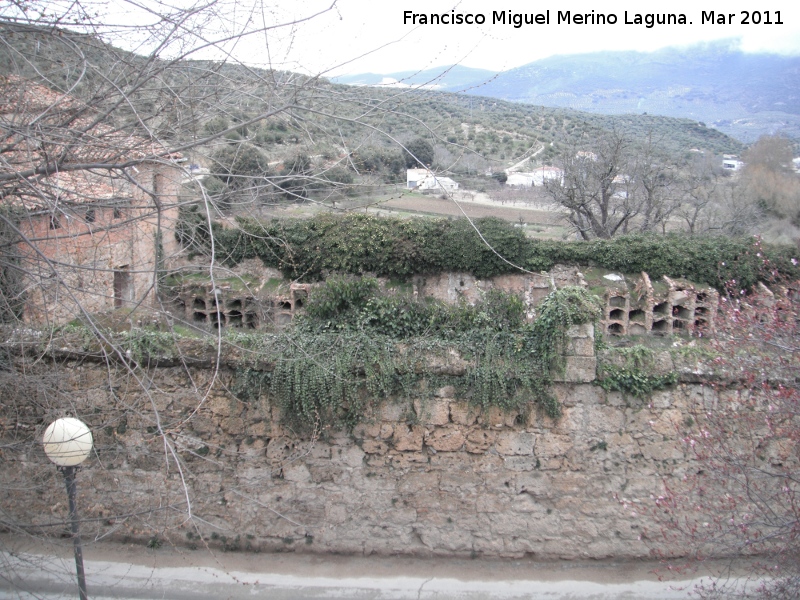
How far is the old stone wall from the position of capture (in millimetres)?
5777

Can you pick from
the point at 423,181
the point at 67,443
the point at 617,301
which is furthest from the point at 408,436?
the point at 617,301

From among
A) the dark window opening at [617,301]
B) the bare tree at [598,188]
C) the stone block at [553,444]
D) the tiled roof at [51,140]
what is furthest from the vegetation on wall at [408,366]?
the bare tree at [598,188]

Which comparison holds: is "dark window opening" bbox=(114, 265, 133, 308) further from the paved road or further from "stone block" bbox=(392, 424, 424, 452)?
"stone block" bbox=(392, 424, 424, 452)

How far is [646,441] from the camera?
5777 millimetres

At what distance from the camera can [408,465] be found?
584 cm

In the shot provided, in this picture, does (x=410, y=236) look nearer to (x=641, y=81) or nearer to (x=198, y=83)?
(x=198, y=83)

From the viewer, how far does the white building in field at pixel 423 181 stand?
4320 mm

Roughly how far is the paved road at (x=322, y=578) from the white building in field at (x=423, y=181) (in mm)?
3536

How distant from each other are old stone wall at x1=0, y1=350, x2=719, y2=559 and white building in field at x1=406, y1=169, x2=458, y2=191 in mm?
2050

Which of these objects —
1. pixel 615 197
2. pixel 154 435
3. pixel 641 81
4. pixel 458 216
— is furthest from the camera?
pixel 641 81

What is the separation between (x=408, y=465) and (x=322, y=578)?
129cm

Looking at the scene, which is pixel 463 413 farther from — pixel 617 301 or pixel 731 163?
pixel 731 163

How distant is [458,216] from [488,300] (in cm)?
1068

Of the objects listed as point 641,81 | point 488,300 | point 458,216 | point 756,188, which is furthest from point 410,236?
point 641,81
